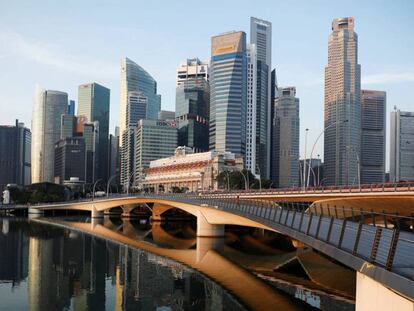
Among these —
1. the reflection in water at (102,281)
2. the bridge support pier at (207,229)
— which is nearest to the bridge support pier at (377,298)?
the reflection in water at (102,281)

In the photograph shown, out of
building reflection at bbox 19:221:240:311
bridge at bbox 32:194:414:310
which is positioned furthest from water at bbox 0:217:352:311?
bridge at bbox 32:194:414:310

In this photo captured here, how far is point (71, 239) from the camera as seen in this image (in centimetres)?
7319

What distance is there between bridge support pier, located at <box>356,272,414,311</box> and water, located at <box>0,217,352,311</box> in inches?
430

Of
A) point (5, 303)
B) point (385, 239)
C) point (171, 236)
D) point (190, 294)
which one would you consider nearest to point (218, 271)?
point (190, 294)

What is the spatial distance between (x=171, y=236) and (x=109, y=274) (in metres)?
34.1

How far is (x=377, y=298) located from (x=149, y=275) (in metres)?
27.4

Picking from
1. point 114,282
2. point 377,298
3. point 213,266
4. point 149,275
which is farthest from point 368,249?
point 213,266

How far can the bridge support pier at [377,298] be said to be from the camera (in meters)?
14.6

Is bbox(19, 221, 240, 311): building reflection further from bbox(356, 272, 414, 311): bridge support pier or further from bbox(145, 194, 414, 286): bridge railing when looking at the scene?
bbox(356, 272, 414, 311): bridge support pier

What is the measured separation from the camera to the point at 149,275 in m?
41.6

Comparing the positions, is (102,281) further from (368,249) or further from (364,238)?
(368,249)

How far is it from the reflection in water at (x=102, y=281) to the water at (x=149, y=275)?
2.4 inches

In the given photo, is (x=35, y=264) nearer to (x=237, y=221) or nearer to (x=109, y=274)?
(x=109, y=274)

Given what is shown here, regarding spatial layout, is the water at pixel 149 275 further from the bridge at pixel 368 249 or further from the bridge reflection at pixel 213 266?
the bridge at pixel 368 249
